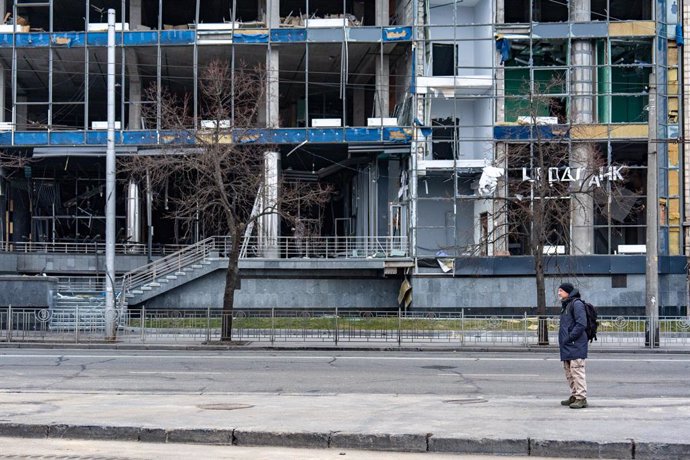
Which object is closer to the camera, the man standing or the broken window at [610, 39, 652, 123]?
the man standing

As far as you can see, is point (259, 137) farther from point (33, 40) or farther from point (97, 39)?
point (33, 40)

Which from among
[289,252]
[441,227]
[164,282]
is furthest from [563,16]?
[164,282]

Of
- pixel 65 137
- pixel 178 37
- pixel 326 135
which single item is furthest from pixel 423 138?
pixel 65 137

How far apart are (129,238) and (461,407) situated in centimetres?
3271

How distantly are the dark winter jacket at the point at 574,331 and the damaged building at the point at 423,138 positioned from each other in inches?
876

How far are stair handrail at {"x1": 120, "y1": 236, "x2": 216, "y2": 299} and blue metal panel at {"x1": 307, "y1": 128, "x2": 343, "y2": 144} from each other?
22.5 ft

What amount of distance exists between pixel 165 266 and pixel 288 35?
1206 centimetres

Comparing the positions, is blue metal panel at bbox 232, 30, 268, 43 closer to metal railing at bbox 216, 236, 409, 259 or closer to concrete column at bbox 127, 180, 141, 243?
concrete column at bbox 127, 180, 141, 243

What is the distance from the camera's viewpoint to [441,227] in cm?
3819

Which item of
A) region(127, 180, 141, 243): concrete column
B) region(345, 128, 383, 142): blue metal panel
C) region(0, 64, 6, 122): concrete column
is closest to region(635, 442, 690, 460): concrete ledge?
region(345, 128, 383, 142): blue metal panel

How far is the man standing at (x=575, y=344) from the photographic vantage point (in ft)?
40.8

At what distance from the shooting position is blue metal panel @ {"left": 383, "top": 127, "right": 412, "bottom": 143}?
3953cm

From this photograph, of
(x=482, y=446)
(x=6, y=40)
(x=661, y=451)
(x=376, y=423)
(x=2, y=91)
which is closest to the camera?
(x=661, y=451)

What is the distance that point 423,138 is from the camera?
39.2 m
